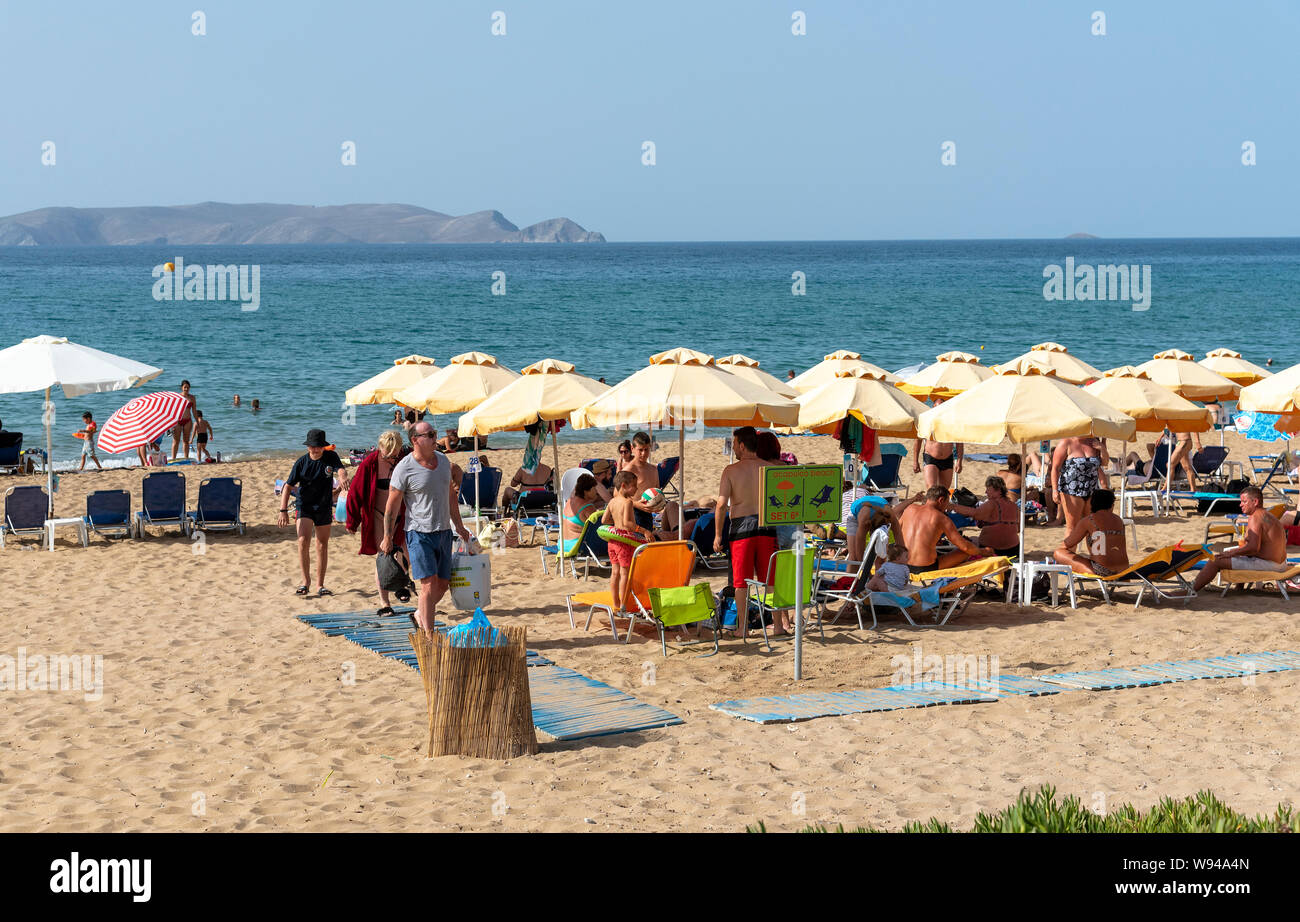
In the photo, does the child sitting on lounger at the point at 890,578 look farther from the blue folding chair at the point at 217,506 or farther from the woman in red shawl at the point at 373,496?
the blue folding chair at the point at 217,506

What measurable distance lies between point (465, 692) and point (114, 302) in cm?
8304

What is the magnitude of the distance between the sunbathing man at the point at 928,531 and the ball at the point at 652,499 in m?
2.83

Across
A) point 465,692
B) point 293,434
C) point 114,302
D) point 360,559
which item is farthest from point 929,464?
point 114,302

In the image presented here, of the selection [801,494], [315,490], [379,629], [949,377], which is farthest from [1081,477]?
[315,490]

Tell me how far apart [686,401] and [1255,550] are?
15.9ft

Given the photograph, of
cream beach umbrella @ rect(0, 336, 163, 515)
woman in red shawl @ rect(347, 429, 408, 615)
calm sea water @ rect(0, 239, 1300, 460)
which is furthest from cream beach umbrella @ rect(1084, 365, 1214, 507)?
calm sea water @ rect(0, 239, 1300, 460)

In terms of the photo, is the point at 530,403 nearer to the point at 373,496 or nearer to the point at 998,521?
the point at 373,496

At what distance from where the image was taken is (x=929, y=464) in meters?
14.5

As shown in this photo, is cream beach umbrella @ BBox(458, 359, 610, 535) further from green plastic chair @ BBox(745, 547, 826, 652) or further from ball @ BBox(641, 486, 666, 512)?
green plastic chair @ BBox(745, 547, 826, 652)

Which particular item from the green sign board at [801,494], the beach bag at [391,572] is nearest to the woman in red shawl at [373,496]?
the beach bag at [391,572]

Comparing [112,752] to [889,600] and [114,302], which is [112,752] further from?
[114,302]

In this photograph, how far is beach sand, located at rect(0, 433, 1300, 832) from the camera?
18.6 feet

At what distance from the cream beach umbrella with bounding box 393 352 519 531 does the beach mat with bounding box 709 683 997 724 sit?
236 inches

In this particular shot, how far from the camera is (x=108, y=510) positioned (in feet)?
44.0
